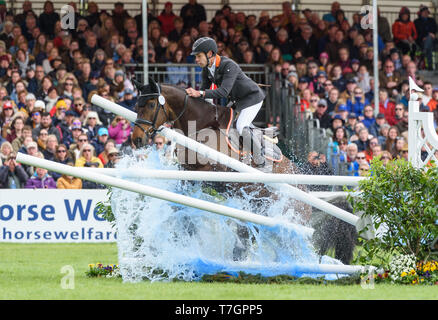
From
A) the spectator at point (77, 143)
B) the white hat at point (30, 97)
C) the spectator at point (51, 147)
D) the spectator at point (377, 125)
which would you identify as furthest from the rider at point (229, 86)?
the spectator at point (377, 125)

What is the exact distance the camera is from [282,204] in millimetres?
9445

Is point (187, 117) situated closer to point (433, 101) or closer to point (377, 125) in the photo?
point (377, 125)

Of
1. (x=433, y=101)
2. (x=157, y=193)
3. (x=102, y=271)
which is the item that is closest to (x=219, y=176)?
(x=157, y=193)

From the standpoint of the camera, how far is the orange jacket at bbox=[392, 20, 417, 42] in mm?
22641

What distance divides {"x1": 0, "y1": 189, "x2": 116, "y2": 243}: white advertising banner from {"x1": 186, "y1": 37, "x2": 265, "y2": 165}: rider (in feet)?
18.5

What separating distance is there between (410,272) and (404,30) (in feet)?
47.9

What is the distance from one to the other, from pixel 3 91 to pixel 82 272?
8.17m

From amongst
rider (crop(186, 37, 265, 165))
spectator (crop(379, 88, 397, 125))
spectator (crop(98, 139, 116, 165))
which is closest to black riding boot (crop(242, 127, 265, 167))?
rider (crop(186, 37, 265, 165))

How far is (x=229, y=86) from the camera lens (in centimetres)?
973

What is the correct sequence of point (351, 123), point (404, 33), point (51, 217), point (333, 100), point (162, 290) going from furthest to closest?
point (404, 33)
point (333, 100)
point (351, 123)
point (51, 217)
point (162, 290)

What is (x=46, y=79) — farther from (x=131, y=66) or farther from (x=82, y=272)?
(x=82, y=272)

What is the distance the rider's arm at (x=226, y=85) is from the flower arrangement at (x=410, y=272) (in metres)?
2.59

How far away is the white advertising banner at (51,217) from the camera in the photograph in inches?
593
